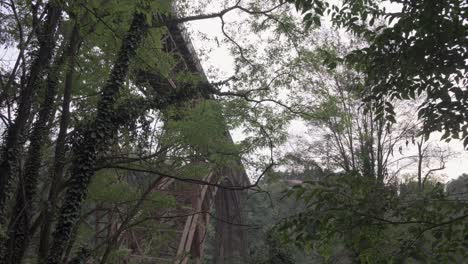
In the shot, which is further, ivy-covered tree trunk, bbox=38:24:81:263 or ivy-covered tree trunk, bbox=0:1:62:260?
ivy-covered tree trunk, bbox=38:24:81:263

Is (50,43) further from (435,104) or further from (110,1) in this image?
(435,104)

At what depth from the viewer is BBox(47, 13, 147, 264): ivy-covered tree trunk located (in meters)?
4.91

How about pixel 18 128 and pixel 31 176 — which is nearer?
pixel 18 128

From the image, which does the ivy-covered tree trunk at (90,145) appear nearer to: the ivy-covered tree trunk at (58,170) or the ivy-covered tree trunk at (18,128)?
the ivy-covered tree trunk at (58,170)

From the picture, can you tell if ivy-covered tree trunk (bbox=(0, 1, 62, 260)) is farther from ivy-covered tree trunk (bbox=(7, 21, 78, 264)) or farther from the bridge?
the bridge

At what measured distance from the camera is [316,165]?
14391mm

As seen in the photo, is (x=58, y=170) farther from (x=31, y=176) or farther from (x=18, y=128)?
(x=18, y=128)

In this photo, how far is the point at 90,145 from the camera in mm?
5117

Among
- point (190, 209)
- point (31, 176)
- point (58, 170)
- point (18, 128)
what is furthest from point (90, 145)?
point (190, 209)

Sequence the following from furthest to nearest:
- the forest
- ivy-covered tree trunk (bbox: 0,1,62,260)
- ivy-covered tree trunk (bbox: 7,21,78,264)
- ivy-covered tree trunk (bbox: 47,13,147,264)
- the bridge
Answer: the bridge, ivy-covered tree trunk (bbox: 7,21,78,264), ivy-covered tree trunk (bbox: 0,1,62,260), ivy-covered tree trunk (bbox: 47,13,147,264), the forest

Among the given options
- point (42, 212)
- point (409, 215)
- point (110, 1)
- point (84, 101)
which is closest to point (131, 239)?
point (84, 101)

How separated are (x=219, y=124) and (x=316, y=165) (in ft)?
26.8

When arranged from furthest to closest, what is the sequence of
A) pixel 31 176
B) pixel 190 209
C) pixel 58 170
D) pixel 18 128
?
pixel 190 209 < pixel 31 176 < pixel 58 170 < pixel 18 128

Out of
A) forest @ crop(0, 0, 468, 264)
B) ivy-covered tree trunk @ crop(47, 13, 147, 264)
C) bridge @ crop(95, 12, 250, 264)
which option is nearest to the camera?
forest @ crop(0, 0, 468, 264)
